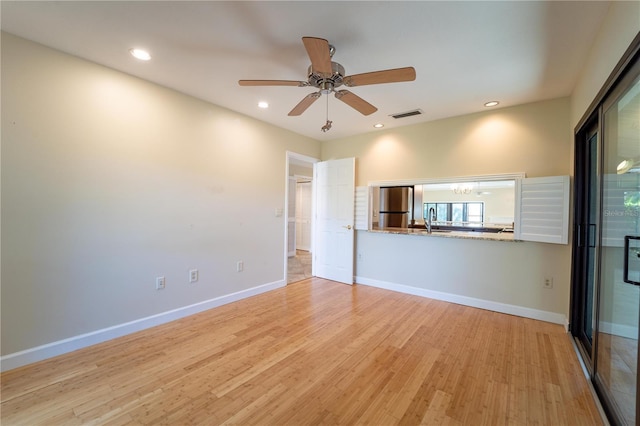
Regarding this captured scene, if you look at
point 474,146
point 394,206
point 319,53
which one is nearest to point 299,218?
point 394,206

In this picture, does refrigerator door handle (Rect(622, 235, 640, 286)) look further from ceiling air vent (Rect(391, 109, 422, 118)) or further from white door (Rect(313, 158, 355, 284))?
white door (Rect(313, 158, 355, 284))

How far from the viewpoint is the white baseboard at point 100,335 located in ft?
6.70

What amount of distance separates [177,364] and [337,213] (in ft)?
10.3

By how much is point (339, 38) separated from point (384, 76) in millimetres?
491

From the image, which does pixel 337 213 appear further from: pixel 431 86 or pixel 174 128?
pixel 174 128

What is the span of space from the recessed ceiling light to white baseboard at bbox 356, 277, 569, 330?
4034 mm

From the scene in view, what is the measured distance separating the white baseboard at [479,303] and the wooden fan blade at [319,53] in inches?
130

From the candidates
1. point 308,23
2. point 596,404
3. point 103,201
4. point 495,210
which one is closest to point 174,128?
point 103,201

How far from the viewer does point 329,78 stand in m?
2.09

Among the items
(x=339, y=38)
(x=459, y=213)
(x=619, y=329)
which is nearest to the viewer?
(x=619, y=329)

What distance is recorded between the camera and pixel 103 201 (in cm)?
245

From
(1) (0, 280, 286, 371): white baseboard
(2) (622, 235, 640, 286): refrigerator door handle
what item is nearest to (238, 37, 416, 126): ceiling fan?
(2) (622, 235, 640, 286): refrigerator door handle

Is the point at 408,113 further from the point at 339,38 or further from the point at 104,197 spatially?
the point at 104,197

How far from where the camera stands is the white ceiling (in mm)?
1716
